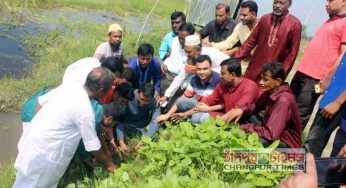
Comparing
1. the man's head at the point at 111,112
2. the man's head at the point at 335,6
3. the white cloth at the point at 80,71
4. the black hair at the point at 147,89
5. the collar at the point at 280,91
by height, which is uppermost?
the man's head at the point at 335,6

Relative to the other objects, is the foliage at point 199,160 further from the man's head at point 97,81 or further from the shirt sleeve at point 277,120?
the man's head at point 97,81

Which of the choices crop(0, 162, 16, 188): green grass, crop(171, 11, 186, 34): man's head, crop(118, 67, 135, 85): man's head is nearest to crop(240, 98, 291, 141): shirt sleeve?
crop(118, 67, 135, 85): man's head

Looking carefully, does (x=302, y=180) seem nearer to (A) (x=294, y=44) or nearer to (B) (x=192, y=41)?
(A) (x=294, y=44)

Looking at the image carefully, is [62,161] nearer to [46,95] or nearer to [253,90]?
[46,95]

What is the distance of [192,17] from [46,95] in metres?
6.42

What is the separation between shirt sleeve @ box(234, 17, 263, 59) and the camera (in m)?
4.61

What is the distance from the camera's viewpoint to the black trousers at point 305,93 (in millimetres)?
4121

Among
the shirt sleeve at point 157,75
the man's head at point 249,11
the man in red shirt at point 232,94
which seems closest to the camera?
the man in red shirt at point 232,94

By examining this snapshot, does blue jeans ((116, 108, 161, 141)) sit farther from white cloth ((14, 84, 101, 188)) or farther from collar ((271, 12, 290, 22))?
collar ((271, 12, 290, 22))

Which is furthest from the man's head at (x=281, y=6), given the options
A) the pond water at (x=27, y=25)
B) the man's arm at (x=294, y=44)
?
the pond water at (x=27, y=25)

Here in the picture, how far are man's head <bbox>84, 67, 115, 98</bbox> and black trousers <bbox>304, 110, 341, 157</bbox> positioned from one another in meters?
1.95

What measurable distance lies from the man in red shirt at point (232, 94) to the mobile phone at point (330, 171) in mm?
2272

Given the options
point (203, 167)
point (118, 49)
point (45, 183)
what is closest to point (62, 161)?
point (45, 183)

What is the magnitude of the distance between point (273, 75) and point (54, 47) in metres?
7.03
